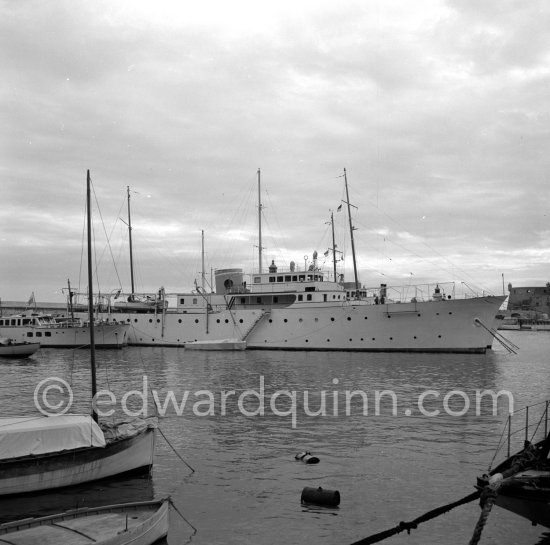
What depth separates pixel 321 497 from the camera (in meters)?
13.4

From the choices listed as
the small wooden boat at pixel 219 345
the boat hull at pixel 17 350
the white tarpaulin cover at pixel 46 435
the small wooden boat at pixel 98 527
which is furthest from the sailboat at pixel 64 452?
the small wooden boat at pixel 219 345

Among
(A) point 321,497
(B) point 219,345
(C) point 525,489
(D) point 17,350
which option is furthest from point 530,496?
(D) point 17,350

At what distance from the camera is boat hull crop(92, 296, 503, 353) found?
54.8 m

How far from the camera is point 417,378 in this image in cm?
3641

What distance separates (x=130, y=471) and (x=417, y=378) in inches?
960

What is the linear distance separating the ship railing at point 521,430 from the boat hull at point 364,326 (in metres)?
28.0

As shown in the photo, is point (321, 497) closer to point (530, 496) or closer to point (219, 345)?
point (530, 496)

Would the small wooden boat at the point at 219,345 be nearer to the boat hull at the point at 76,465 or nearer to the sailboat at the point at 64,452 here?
the sailboat at the point at 64,452

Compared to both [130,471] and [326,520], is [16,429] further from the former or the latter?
[326,520]

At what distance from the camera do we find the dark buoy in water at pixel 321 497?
13281 mm

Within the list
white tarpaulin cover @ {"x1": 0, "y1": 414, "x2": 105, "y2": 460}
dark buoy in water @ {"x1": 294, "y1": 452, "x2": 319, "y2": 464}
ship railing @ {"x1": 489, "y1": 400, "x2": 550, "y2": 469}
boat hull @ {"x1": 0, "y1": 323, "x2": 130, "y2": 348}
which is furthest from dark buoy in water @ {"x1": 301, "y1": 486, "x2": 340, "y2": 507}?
boat hull @ {"x1": 0, "y1": 323, "x2": 130, "y2": 348}

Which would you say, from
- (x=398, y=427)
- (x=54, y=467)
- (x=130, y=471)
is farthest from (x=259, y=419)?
(x=54, y=467)

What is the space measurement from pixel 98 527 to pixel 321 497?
4.96 meters

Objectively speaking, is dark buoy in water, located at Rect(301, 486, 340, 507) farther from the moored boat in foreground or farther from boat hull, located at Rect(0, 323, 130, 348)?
boat hull, located at Rect(0, 323, 130, 348)
